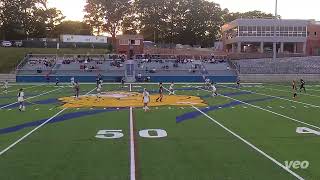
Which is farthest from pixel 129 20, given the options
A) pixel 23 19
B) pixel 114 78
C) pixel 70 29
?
pixel 114 78

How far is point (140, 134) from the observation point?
17.1 m

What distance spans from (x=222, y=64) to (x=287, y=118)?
144 ft

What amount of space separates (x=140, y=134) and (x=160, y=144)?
2.20m

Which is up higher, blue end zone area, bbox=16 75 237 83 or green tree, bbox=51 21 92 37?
green tree, bbox=51 21 92 37

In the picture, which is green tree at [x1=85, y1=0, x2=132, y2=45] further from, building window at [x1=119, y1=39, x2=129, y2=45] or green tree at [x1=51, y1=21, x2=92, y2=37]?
building window at [x1=119, y1=39, x2=129, y2=45]

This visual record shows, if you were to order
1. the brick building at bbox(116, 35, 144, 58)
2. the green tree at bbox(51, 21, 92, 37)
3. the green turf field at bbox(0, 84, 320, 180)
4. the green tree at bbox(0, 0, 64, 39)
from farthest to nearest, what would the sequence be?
the green tree at bbox(51, 21, 92, 37) < the green tree at bbox(0, 0, 64, 39) < the brick building at bbox(116, 35, 144, 58) < the green turf field at bbox(0, 84, 320, 180)

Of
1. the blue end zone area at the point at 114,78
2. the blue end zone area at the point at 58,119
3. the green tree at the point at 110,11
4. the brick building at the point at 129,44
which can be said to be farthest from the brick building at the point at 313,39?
the blue end zone area at the point at 58,119

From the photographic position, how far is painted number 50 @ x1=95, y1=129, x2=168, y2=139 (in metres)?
16.7

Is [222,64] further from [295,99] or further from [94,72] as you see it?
[295,99]

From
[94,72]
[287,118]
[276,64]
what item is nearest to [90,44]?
[94,72]

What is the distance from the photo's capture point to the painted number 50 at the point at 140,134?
16653 mm

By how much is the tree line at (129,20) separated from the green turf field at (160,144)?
76.0 metres

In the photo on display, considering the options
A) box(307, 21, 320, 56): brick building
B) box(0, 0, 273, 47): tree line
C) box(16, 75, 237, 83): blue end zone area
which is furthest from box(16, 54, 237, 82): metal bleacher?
box(0, 0, 273, 47): tree line

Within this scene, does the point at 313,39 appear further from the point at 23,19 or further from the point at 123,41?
the point at 23,19
